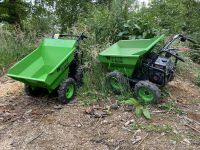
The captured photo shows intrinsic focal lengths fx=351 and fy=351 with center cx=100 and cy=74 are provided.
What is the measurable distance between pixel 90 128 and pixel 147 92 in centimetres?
96

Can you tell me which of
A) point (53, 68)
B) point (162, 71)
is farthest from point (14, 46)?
point (162, 71)

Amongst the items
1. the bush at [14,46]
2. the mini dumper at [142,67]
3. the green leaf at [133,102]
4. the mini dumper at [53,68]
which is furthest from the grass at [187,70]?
the bush at [14,46]

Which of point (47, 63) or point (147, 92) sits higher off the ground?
point (47, 63)

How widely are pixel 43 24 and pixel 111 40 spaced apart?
3.77m

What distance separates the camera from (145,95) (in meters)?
4.73

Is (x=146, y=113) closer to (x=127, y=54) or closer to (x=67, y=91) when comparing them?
(x=127, y=54)

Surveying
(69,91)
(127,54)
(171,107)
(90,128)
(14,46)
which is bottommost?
(90,128)

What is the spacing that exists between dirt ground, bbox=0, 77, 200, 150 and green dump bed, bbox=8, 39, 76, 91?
0.39 m

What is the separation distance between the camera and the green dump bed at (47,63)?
469 centimetres

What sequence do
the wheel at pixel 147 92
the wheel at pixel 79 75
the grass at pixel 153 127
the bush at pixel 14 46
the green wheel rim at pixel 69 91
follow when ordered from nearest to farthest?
the grass at pixel 153 127 → the wheel at pixel 147 92 → the green wheel rim at pixel 69 91 → the wheel at pixel 79 75 → the bush at pixel 14 46

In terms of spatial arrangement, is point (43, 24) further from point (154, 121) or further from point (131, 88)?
point (154, 121)

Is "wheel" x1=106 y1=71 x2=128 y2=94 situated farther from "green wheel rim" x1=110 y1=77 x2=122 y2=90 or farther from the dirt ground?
the dirt ground

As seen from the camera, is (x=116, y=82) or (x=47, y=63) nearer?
(x=116, y=82)

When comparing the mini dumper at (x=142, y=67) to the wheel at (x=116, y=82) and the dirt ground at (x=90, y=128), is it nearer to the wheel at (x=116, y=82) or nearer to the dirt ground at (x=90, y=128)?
the wheel at (x=116, y=82)
